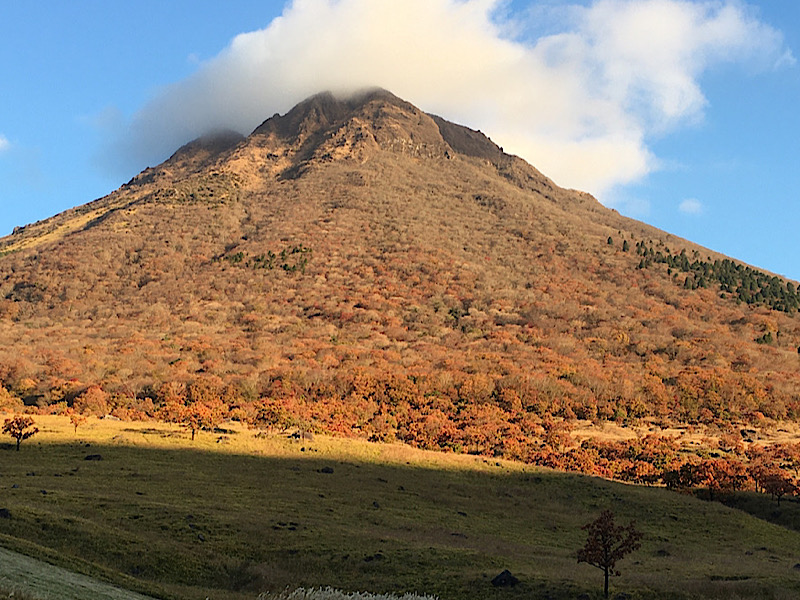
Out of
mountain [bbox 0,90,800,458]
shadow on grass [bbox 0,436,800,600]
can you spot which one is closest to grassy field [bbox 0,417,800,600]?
shadow on grass [bbox 0,436,800,600]

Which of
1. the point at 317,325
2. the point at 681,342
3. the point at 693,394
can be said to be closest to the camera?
the point at 693,394

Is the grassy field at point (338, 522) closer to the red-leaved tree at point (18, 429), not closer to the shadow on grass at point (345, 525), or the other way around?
the shadow on grass at point (345, 525)

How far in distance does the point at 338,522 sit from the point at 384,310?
72.5 metres

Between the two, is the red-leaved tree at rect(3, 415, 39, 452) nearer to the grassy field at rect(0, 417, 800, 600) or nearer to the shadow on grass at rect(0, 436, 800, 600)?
the grassy field at rect(0, 417, 800, 600)

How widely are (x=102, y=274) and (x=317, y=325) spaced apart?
49205 mm

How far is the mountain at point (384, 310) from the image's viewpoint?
70875 millimetres

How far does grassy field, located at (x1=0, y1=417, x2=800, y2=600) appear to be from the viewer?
23.8m

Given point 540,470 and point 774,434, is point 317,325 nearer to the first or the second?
point 540,470

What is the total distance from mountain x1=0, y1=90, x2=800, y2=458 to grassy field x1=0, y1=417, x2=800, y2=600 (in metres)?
12.6

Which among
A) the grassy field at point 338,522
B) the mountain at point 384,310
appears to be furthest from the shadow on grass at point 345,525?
the mountain at point 384,310

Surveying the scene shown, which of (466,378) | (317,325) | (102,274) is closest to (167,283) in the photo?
(102,274)

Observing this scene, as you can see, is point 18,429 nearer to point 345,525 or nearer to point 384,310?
point 345,525

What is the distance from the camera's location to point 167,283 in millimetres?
116188

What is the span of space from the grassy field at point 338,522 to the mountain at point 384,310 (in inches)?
496
